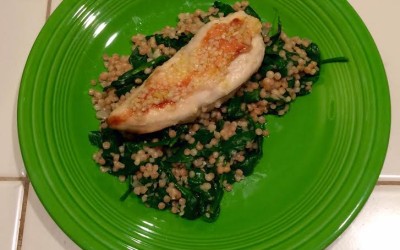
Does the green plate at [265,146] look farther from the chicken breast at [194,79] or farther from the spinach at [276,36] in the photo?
the chicken breast at [194,79]

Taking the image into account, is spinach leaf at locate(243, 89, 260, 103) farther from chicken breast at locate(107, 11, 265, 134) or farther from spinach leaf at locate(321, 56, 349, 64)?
spinach leaf at locate(321, 56, 349, 64)

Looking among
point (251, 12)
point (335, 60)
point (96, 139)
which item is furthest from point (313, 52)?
point (96, 139)

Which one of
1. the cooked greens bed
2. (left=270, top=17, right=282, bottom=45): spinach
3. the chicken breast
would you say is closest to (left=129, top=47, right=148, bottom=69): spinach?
the cooked greens bed

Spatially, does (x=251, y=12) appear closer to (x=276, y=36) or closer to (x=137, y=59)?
(x=276, y=36)

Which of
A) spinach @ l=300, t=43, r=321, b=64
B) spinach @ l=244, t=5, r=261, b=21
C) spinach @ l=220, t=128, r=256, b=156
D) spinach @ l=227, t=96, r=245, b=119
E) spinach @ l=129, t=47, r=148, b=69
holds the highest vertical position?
spinach @ l=244, t=5, r=261, b=21

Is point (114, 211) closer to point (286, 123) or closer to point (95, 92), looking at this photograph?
point (95, 92)
